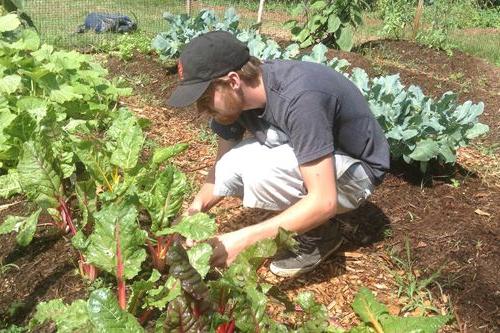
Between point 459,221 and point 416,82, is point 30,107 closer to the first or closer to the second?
point 459,221

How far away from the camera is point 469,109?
3.49 metres

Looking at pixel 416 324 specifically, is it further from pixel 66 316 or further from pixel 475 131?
pixel 475 131

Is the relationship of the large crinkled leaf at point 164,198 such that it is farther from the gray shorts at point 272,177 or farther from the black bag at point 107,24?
the black bag at point 107,24

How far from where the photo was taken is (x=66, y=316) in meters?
1.83

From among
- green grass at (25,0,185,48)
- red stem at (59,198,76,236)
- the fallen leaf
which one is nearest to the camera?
red stem at (59,198,76,236)

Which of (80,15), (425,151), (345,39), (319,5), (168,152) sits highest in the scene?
(168,152)

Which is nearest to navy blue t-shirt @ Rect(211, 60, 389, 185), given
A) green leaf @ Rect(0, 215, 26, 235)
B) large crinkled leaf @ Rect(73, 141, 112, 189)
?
large crinkled leaf @ Rect(73, 141, 112, 189)

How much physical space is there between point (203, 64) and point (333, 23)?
203 inches

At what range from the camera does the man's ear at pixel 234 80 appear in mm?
2109

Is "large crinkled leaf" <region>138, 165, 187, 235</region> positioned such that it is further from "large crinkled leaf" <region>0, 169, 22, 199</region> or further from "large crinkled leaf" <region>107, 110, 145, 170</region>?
"large crinkled leaf" <region>0, 169, 22, 199</region>

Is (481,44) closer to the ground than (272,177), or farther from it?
closer to the ground

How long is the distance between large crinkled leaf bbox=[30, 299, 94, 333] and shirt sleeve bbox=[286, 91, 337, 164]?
0.96m

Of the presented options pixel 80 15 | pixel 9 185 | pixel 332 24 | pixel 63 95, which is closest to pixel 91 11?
pixel 80 15

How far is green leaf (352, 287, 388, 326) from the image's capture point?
2055 mm
